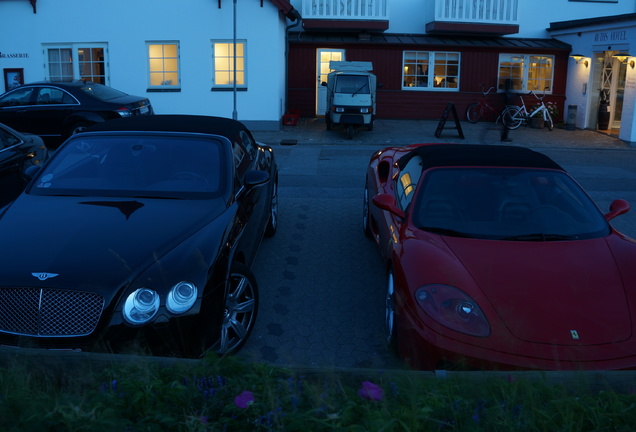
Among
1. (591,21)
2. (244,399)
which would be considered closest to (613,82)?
(591,21)

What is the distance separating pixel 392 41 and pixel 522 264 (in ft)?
62.1

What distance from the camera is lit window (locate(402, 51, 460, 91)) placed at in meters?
22.6

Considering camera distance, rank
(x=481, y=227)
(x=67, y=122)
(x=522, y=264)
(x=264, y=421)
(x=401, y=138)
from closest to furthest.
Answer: (x=264, y=421) → (x=522, y=264) → (x=481, y=227) → (x=67, y=122) → (x=401, y=138)

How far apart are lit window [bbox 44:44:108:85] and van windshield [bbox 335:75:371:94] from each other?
6.80m

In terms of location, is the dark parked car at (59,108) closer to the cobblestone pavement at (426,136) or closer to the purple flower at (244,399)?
the cobblestone pavement at (426,136)

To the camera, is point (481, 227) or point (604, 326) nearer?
point (604, 326)

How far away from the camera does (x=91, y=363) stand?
3.05 m

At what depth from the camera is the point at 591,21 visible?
65.3 ft

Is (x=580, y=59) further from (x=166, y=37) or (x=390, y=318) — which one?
(x=390, y=318)

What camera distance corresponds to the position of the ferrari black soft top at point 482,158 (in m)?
5.46

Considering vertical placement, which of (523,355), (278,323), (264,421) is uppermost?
(264,421)

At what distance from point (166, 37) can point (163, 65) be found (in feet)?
2.69

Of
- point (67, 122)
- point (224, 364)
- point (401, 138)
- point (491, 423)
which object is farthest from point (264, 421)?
point (401, 138)

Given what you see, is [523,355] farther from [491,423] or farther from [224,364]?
[224,364]
